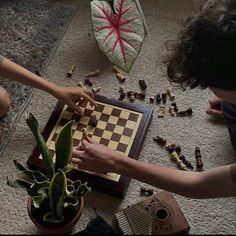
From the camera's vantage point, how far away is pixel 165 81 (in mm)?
1646

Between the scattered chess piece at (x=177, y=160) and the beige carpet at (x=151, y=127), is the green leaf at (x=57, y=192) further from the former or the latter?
the scattered chess piece at (x=177, y=160)

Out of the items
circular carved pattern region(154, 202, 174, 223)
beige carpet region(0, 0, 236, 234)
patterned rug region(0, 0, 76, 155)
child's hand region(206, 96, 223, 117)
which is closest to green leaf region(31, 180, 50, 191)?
beige carpet region(0, 0, 236, 234)

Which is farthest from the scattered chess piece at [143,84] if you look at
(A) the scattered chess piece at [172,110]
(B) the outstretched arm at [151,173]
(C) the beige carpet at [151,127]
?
(B) the outstretched arm at [151,173]

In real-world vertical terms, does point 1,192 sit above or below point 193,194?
below

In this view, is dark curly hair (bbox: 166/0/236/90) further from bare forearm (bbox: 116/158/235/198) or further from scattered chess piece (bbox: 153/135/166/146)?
scattered chess piece (bbox: 153/135/166/146)

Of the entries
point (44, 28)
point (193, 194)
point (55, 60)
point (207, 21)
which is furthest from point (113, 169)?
point (44, 28)

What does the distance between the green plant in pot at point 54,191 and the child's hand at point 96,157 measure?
4 centimetres

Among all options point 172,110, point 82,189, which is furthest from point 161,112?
point 82,189

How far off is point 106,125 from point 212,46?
0.55m

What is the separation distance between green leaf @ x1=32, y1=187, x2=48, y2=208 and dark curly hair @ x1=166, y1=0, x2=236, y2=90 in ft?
1.53

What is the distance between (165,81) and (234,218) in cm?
56

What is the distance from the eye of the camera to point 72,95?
4.70ft

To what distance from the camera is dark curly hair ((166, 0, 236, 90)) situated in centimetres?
100

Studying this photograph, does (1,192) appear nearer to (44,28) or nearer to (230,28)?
(44,28)
